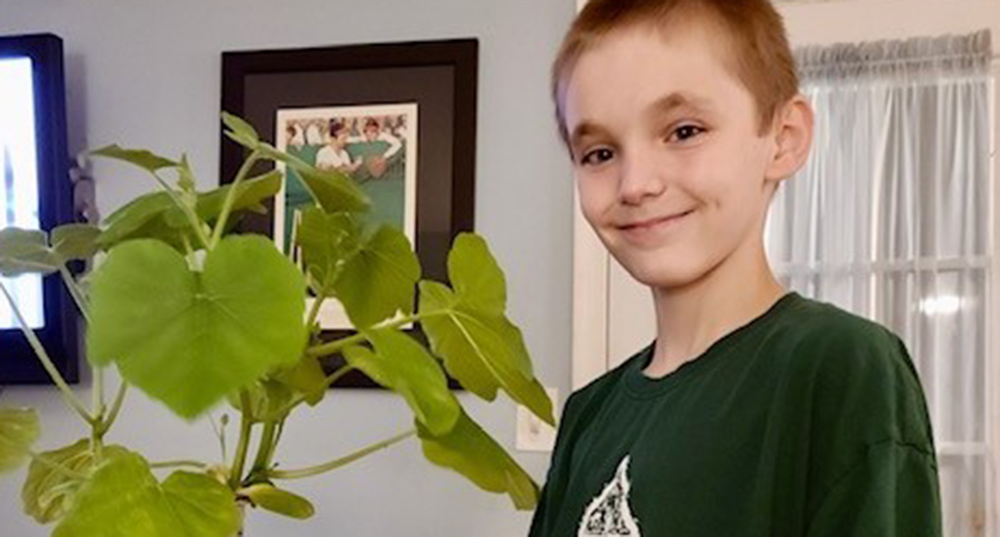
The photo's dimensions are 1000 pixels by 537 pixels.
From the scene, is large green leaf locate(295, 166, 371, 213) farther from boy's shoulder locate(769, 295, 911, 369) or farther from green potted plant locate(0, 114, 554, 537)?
boy's shoulder locate(769, 295, 911, 369)

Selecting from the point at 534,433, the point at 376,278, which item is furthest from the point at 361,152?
the point at 376,278

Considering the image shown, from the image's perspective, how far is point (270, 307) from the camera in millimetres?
853

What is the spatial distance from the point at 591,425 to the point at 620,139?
0.31m

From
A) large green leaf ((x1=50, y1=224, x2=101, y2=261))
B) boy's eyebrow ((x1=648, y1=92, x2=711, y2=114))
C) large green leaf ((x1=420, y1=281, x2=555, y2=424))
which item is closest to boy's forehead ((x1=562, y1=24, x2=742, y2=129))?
boy's eyebrow ((x1=648, y1=92, x2=711, y2=114))

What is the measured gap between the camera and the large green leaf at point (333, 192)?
117cm

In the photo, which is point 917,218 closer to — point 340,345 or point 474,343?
point 474,343

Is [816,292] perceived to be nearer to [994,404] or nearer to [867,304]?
[867,304]

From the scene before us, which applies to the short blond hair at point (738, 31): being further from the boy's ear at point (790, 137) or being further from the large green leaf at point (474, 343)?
the large green leaf at point (474, 343)

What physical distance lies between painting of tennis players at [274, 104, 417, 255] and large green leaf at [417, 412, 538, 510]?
0.71 meters

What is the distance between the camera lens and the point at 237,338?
0.83 metres

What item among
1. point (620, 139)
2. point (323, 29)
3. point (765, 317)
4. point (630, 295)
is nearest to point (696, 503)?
point (765, 317)

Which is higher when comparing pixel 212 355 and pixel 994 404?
pixel 212 355

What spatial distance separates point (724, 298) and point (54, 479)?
0.79m

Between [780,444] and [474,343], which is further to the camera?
[474,343]
